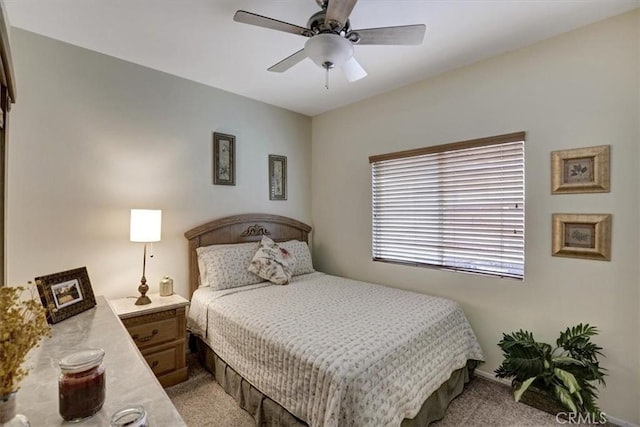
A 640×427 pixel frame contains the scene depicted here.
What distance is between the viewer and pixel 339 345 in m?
1.73

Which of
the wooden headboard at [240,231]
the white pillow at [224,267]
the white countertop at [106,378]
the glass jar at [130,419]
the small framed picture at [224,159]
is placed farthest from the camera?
the small framed picture at [224,159]

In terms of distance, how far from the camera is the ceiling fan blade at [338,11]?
1.47 metres

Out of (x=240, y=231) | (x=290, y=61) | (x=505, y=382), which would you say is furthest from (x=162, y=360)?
(x=505, y=382)

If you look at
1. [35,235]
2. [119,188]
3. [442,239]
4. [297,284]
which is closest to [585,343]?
[442,239]

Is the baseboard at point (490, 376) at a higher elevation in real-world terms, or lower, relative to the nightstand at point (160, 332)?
lower

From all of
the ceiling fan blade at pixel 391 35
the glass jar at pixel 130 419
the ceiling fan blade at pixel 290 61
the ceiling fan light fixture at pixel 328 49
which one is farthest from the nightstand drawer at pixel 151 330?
the ceiling fan blade at pixel 391 35

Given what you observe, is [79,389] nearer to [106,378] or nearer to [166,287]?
[106,378]

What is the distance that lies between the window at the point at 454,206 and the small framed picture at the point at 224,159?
1.59 m

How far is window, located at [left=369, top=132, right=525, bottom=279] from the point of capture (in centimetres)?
249

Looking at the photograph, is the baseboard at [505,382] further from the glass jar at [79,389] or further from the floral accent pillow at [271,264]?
the glass jar at [79,389]

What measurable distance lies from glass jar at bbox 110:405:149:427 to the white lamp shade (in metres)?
1.87

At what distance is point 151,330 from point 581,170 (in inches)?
135

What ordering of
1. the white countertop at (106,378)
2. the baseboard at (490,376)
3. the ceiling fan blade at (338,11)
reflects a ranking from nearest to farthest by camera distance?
1. the white countertop at (106,378)
2. the ceiling fan blade at (338,11)
3. the baseboard at (490,376)

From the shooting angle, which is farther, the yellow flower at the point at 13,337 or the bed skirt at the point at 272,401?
the bed skirt at the point at 272,401
